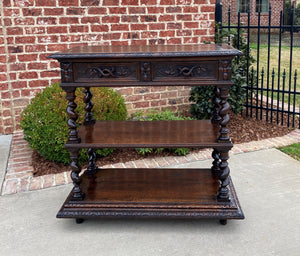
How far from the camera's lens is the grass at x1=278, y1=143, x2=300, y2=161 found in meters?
4.73

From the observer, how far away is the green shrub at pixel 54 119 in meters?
4.39

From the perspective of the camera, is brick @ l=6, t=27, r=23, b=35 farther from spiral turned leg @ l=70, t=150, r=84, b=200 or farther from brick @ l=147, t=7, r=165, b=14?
spiral turned leg @ l=70, t=150, r=84, b=200

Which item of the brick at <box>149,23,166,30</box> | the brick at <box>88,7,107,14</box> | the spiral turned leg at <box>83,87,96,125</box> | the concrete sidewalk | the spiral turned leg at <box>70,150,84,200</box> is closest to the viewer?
the concrete sidewalk

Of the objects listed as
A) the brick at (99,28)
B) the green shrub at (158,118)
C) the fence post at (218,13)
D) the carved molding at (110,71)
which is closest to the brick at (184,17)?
the fence post at (218,13)

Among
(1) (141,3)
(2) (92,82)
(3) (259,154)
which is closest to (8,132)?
(1) (141,3)

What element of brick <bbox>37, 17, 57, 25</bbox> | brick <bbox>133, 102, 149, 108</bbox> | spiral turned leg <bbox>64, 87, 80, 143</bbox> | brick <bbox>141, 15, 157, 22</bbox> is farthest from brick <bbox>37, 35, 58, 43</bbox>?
spiral turned leg <bbox>64, 87, 80, 143</bbox>

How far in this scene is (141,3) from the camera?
5.67m

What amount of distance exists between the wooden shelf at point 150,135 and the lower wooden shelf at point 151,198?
49 cm

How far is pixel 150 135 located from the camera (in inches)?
135

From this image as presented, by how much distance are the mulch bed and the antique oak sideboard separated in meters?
0.87

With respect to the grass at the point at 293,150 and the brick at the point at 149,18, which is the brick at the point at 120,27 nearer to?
the brick at the point at 149,18

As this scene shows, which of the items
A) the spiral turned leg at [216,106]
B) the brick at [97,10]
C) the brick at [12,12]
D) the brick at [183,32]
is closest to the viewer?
the spiral turned leg at [216,106]

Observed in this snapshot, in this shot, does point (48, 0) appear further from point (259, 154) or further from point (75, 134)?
point (259, 154)

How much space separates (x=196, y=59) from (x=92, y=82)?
844mm
